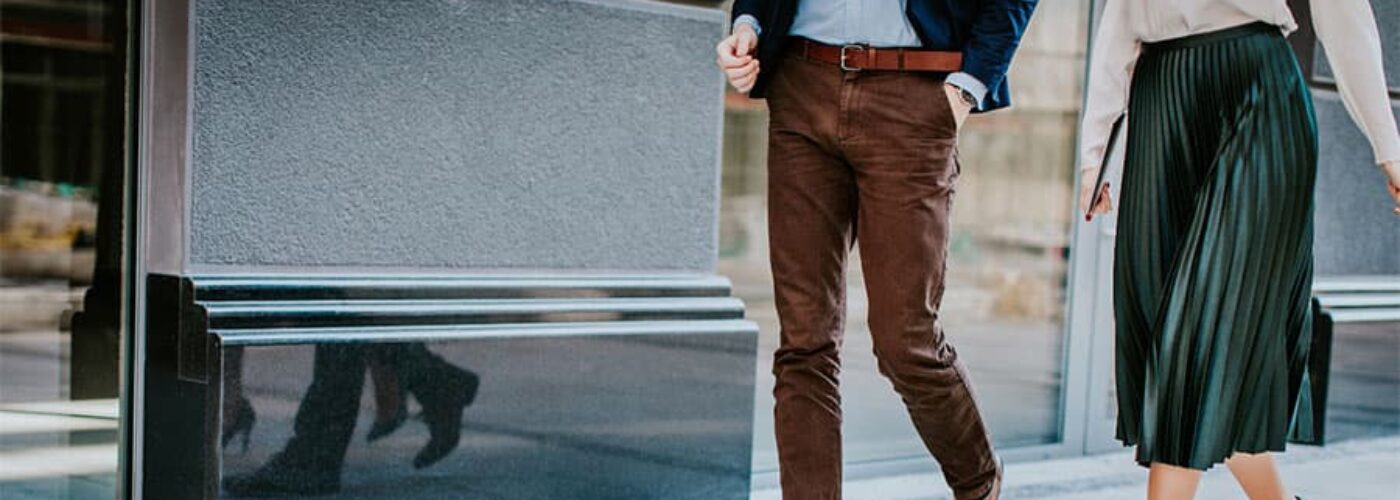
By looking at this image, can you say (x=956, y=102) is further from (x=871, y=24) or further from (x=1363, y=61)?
(x=1363, y=61)

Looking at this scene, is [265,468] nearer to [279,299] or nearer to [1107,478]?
[279,299]

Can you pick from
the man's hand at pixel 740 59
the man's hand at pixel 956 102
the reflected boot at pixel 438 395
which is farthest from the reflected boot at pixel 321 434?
the man's hand at pixel 956 102

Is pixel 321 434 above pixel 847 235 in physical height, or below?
below

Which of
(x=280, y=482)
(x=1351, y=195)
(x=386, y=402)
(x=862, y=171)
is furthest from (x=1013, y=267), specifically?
(x=280, y=482)

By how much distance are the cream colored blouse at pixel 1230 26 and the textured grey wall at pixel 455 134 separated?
3.55 ft

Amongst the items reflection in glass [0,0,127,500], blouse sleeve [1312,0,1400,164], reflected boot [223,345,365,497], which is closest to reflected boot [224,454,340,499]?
reflected boot [223,345,365,497]

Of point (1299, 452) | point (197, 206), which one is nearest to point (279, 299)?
point (197, 206)

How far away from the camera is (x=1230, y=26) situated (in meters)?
3.21

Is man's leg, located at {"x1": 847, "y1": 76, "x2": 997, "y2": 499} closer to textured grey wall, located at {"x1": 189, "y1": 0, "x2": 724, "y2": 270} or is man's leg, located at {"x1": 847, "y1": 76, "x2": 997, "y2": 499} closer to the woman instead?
the woman

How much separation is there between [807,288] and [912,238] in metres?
0.23

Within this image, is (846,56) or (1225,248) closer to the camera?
(846,56)

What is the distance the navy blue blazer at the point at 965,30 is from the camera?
2.95m

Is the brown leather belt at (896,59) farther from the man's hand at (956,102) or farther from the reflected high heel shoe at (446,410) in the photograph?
the reflected high heel shoe at (446,410)

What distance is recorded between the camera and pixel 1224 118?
3.21m
